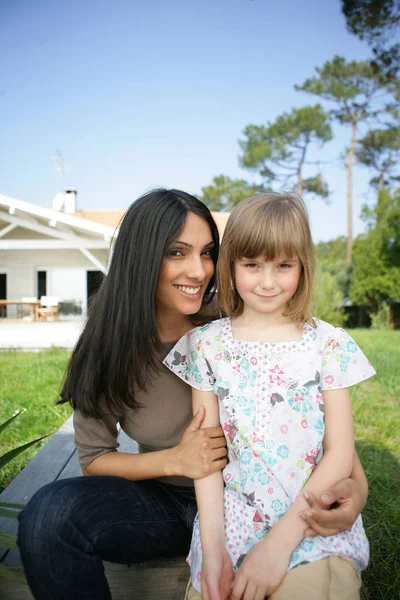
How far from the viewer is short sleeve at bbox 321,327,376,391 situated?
1480 millimetres

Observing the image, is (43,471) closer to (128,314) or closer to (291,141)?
(128,314)

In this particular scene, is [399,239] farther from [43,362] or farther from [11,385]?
[11,385]

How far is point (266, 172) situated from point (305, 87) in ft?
13.1

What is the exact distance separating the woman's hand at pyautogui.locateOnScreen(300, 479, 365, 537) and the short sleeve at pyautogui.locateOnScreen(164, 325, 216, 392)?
449mm

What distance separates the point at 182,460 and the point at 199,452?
6 centimetres

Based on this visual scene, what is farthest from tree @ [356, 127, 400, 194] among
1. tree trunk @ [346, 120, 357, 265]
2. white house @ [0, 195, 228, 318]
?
white house @ [0, 195, 228, 318]

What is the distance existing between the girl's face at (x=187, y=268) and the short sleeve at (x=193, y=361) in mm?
105

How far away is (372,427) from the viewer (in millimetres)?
4102

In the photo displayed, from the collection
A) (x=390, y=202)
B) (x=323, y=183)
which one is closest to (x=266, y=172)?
(x=323, y=183)

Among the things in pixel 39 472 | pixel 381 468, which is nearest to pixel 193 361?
pixel 39 472

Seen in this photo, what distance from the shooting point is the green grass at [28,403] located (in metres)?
3.80

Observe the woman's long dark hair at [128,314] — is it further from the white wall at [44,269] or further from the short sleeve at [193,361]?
the white wall at [44,269]

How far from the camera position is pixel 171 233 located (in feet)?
5.59

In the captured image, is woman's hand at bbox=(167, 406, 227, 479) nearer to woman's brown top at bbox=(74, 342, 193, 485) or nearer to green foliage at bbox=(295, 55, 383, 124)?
woman's brown top at bbox=(74, 342, 193, 485)
